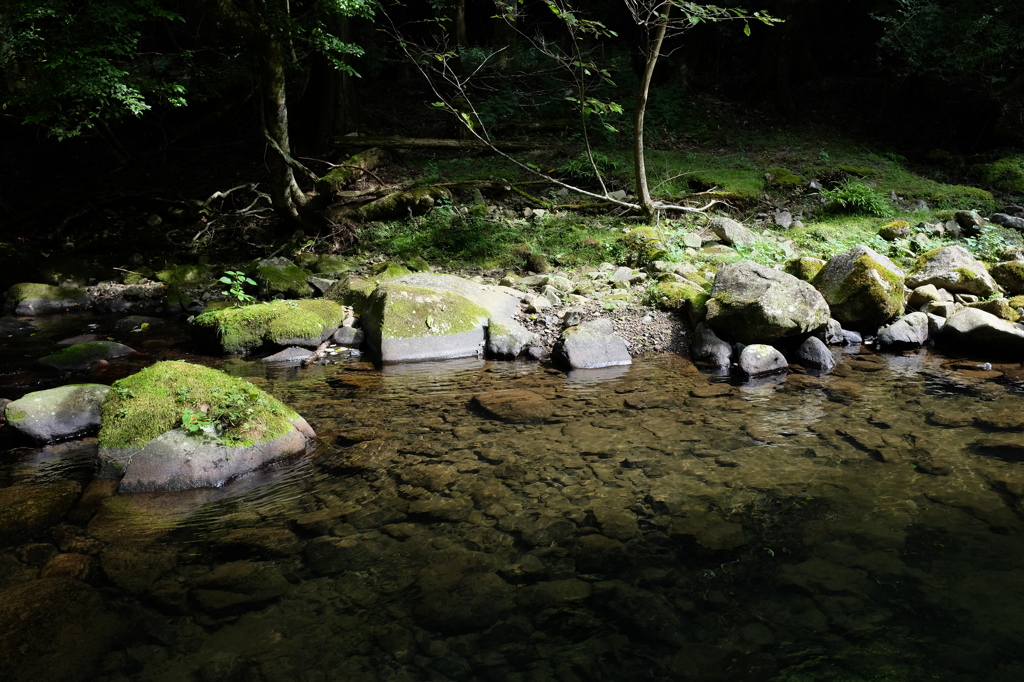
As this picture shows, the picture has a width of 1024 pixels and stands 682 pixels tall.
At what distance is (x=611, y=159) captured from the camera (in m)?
13.3

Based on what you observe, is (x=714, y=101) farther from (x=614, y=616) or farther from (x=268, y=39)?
(x=614, y=616)

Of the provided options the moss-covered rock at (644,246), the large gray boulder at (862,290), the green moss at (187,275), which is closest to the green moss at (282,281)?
the green moss at (187,275)

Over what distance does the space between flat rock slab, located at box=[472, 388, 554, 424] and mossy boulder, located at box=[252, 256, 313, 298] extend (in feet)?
15.4

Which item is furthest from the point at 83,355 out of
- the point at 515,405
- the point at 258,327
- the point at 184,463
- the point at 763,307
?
the point at 763,307

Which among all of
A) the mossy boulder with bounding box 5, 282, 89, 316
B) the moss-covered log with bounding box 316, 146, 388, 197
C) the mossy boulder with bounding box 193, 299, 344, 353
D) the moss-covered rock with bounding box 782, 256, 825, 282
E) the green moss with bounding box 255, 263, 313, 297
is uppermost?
the moss-covered log with bounding box 316, 146, 388, 197

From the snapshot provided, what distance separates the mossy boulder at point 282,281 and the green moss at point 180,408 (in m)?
4.59

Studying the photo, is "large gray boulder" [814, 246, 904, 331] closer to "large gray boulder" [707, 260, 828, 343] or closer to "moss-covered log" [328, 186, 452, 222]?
"large gray boulder" [707, 260, 828, 343]

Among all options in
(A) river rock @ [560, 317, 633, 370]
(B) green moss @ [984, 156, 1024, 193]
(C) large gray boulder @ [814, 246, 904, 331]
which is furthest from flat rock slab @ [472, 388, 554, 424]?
(B) green moss @ [984, 156, 1024, 193]

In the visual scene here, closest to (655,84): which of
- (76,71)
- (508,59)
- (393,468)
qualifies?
(508,59)

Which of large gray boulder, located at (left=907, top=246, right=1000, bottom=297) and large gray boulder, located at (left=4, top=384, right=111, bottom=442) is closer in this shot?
large gray boulder, located at (left=4, top=384, right=111, bottom=442)

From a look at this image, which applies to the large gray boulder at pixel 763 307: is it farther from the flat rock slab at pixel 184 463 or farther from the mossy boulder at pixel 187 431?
the flat rock slab at pixel 184 463

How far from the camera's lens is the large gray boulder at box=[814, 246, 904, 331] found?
727cm

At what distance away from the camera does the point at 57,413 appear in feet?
15.6

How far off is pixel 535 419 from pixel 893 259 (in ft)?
23.5
